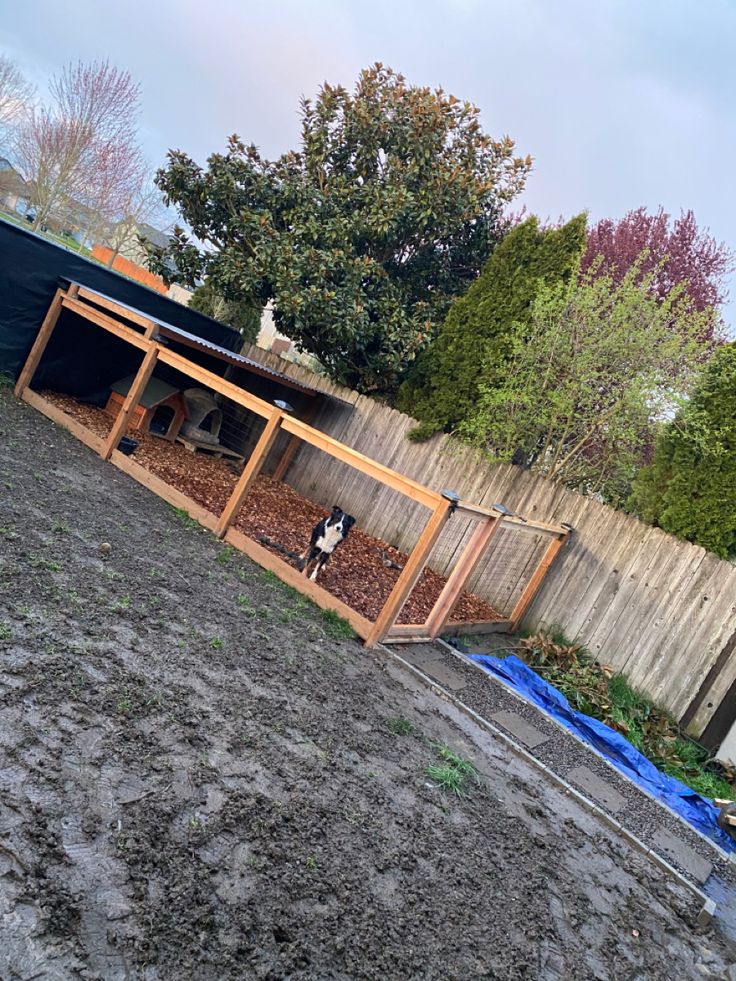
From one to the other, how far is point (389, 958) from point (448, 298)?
959 cm

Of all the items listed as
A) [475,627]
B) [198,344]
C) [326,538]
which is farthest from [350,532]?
[198,344]

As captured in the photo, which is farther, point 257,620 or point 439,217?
point 439,217

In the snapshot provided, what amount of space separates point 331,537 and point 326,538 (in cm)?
5

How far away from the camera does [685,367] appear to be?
23.1 feet

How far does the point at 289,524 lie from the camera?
7.98m

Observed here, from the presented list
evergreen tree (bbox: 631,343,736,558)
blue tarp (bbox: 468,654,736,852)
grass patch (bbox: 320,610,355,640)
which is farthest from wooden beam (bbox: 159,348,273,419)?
evergreen tree (bbox: 631,343,736,558)

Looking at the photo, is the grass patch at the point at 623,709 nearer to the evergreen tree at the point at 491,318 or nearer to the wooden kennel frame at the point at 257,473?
the wooden kennel frame at the point at 257,473

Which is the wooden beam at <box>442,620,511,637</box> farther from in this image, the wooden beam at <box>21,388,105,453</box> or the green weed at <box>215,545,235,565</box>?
the wooden beam at <box>21,388,105,453</box>

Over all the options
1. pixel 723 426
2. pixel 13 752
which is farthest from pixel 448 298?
pixel 13 752

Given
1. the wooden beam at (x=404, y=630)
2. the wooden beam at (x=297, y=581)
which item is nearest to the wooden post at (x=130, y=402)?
the wooden beam at (x=297, y=581)

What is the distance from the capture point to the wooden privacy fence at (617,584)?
606cm

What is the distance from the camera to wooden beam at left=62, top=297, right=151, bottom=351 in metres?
7.28

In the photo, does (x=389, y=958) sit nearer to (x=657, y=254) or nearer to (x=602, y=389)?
(x=602, y=389)

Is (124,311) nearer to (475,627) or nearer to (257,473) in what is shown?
(257,473)
